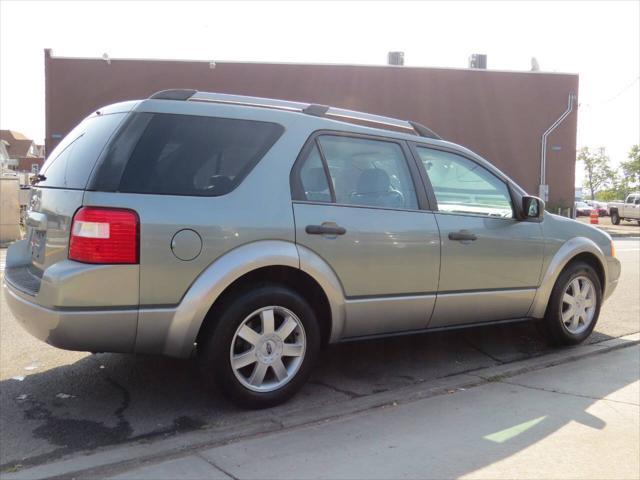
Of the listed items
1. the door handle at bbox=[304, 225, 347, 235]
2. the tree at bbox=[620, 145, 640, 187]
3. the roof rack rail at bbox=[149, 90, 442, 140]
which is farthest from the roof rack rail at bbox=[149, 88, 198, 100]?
the tree at bbox=[620, 145, 640, 187]

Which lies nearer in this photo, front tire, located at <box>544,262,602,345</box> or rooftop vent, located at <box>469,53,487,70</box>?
front tire, located at <box>544,262,602,345</box>

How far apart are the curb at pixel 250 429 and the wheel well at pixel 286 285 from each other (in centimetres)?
54

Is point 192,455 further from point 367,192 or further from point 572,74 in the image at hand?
point 572,74

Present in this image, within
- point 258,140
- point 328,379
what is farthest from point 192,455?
point 258,140

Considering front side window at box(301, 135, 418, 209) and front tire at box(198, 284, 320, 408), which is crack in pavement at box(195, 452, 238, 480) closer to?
front tire at box(198, 284, 320, 408)

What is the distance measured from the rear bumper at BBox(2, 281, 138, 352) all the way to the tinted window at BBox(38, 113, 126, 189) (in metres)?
0.72

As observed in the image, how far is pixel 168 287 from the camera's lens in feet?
11.7

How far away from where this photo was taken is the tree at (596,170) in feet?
312

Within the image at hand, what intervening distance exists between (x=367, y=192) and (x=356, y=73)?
28.1m

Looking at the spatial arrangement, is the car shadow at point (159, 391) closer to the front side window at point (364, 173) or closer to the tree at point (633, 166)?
the front side window at point (364, 173)

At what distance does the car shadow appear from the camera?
3623mm

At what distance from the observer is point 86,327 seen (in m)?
3.46

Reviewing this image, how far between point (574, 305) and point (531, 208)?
1.07 m

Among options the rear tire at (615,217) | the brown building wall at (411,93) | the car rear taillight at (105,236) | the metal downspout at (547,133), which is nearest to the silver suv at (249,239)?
the car rear taillight at (105,236)
